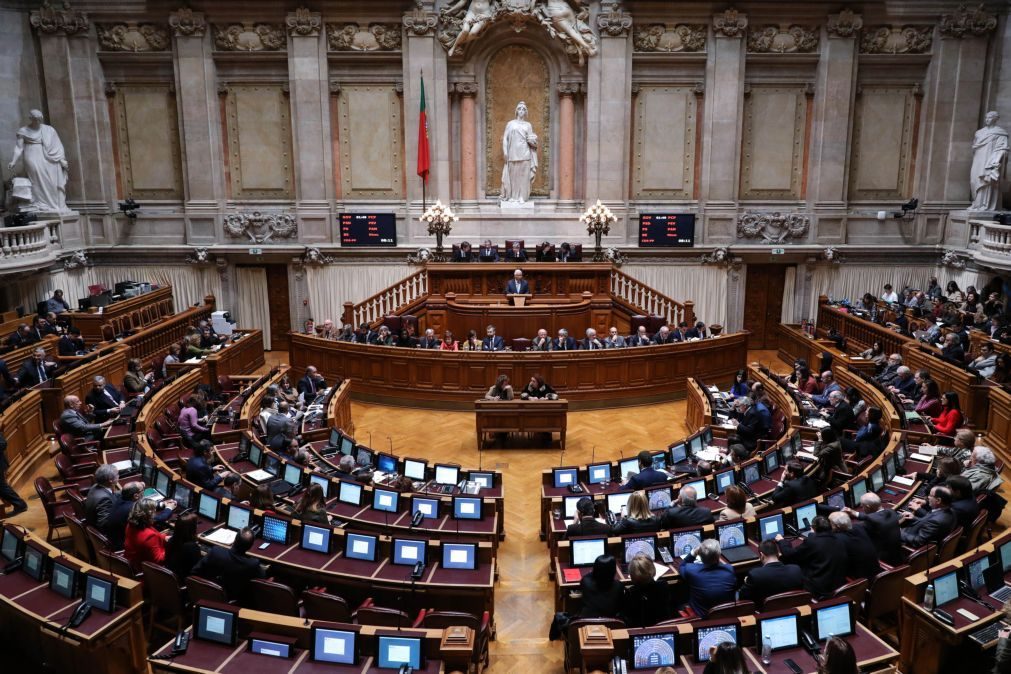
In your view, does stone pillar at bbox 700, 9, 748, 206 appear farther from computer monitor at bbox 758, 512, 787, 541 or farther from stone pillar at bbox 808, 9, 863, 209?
computer monitor at bbox 758, 512, 787, 541

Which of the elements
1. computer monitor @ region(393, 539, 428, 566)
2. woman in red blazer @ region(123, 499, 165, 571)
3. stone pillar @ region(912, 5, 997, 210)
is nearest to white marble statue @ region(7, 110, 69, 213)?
woman in red blazer @ region(123, 499, 165, 571)

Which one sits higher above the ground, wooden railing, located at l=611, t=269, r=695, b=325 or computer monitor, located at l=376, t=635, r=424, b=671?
wooden railing, located at l=611, t=269, r=695, b=325

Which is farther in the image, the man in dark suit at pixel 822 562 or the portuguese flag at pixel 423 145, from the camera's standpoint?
the portuguese flag at pixel 423 145

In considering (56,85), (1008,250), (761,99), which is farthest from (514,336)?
(56,85)

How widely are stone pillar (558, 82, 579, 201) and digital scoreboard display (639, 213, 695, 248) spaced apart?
81.5 inches

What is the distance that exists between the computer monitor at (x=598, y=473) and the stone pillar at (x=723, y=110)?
1199 cm

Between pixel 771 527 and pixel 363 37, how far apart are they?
632 inches

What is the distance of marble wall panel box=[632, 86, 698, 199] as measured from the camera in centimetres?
1911

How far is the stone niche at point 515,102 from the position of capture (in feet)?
63.8

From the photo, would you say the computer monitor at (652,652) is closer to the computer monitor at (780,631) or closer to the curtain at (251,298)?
the computer monitor at (780,631)

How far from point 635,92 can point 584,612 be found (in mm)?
15846

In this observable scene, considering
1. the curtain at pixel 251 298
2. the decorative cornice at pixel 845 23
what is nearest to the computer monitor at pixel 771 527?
the decorative cornice at pixel 845 23

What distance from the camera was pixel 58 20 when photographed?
59.3ft

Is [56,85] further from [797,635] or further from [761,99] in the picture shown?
[797,635]
